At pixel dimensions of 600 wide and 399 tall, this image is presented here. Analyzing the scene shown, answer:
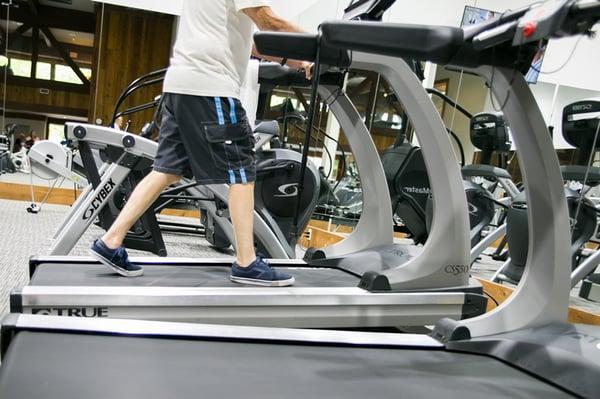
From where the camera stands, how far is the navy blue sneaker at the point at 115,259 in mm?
1734

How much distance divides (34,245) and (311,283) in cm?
208

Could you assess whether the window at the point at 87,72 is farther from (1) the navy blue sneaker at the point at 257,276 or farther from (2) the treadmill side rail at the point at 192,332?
(2) the treadmill side rail at the point at 192,332

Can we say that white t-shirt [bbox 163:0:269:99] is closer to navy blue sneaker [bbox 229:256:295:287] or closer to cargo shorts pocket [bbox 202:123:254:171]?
cargo shorts pocket [bbox 202:123:254:171]

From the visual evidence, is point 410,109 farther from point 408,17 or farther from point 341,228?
point 408,17

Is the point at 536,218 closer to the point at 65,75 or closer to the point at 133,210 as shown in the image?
the point at 133,210

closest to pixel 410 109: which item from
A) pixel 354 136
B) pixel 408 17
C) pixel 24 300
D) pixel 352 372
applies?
pixel 354 136

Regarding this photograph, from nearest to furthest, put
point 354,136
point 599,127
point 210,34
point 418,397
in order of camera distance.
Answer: point 418,397 → point 210,34 → point 599,127 → point 354,136

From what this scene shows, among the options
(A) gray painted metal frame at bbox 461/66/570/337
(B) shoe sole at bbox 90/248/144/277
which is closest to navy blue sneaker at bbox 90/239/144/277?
(B) shoe sole at bbox 90/248/144/277

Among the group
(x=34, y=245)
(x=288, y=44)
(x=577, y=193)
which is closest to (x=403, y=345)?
(x=288, y=44)

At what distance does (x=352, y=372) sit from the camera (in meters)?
1.21

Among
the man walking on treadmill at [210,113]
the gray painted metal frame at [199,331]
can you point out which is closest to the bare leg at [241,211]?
the man walking on treadmill at [210,113]

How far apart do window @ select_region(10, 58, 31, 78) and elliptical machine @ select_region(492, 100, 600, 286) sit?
5379 mm

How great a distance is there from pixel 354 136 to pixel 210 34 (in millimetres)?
1097

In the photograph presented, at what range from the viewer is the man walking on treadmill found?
1.72 m
